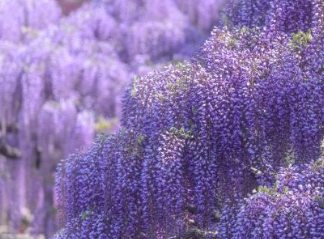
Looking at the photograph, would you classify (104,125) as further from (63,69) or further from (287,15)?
(287,15)

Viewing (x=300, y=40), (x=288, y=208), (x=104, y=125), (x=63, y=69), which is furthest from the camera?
(x=63, y=69)

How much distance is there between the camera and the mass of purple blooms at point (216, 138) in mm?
7145

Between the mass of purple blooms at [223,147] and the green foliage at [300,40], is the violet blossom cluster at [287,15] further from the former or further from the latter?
the green foliage at [300,40]

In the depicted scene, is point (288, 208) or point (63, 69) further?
point (63, 69)

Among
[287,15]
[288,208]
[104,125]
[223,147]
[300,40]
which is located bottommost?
[288,208]

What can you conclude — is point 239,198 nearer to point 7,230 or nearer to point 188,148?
point 188,148

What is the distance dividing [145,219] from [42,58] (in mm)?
7311

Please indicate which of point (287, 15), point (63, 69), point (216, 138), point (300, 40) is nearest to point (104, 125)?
point (63, 69)

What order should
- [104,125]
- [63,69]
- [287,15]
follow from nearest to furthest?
[287,15] → [104,125] → [63,69]

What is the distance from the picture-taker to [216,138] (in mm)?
7234

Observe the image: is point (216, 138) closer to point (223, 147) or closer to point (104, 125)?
point (223, 147)

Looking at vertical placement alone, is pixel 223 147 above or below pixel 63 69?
below

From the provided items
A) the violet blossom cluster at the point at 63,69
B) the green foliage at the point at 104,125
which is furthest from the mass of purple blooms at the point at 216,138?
the violet blossom cluster at the point at 63,69

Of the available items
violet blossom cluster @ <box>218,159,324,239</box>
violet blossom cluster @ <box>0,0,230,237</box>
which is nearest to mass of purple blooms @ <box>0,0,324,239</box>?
violet blossom cluster @ <box>218,159,324,239</box>
